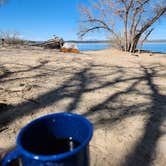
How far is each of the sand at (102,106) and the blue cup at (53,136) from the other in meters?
1.11

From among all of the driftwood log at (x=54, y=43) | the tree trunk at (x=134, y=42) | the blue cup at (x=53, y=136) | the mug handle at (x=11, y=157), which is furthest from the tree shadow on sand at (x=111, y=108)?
the driftwood log at (x=54, y=43)

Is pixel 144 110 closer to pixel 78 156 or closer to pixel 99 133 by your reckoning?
pixel 99 133

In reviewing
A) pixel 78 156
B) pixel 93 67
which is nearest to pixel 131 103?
pixel 78 156

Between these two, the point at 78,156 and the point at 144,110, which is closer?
the point at 78,156

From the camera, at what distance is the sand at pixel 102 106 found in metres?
2.64

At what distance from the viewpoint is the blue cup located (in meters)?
1.25

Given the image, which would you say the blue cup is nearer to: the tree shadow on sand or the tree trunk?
the tree shadow on sand

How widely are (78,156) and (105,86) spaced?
371 cm

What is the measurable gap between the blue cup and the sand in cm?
Answer: 111

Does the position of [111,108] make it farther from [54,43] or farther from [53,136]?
[54,43]

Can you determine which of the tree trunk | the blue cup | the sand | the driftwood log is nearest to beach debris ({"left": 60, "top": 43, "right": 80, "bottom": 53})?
the tree trunk

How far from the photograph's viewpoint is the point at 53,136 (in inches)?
54.7

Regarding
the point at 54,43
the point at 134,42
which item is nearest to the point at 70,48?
the point at 134,42

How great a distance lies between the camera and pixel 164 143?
279cm
